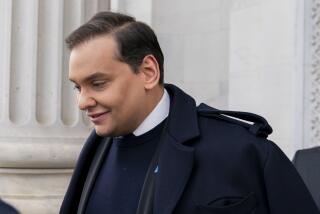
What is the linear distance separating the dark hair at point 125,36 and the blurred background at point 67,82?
7.34 feet

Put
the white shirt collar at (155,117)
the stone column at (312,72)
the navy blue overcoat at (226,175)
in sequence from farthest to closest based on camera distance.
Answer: the stone column at (312,72), the white shirt collar at (155,117), the navy blue overcoat at (226,175)

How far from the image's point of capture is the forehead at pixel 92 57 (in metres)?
1.90

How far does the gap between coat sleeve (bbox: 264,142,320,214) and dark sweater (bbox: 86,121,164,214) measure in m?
0.37

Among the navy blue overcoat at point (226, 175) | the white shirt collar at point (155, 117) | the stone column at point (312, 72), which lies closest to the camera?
the navy blue overcoat at point (226, 175)

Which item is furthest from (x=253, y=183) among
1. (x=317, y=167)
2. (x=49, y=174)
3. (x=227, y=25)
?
(x=227, y=25)

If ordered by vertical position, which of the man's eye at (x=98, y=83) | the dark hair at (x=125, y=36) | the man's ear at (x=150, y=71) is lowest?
the man's eye at (x=98, y=83)

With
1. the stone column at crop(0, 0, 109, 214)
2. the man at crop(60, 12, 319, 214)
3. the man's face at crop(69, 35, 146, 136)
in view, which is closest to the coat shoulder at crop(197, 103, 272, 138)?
the man at crop(60, 12, 319, 214)

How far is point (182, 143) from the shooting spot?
194 centimetres

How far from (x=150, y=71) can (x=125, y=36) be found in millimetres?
130

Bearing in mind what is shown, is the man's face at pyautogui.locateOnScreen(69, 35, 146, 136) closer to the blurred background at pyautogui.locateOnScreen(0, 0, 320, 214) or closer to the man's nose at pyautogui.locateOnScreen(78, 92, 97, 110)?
the man's nose at pyautogui.locateOnScreen(78, 92, 97, 110)

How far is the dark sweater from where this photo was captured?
79.0 inches

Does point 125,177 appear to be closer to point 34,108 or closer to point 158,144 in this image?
point 158,144

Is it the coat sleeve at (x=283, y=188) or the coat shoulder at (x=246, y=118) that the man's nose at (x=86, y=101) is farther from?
the coat sleeve at (x=283, y=188)

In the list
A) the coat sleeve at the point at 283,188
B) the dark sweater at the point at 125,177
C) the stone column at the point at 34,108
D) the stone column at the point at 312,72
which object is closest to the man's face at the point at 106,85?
the dark sweater at the point at 125,177
